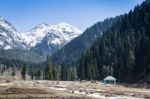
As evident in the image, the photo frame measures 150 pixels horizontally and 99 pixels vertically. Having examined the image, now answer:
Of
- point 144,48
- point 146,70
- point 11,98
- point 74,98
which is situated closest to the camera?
point 11,98

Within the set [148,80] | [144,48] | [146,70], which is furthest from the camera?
[144,48]

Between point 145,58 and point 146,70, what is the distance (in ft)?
23.9

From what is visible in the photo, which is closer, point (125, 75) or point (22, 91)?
point (22, 91)

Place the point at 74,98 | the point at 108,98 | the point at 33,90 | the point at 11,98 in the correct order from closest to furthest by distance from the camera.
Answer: the point at 11,98, the point at 74,98, the point at 108,98, the point at 33,90

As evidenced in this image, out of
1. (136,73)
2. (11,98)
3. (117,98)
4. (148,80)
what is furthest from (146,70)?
(11,98)

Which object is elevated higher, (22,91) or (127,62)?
(127,62)

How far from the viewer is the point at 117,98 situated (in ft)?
226

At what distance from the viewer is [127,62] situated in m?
196

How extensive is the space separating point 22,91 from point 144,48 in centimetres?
13742

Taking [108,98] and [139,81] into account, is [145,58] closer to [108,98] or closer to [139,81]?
[139,81]

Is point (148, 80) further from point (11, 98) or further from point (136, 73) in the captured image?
point (11, 98)

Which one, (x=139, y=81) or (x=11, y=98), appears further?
(x=139, y=81)

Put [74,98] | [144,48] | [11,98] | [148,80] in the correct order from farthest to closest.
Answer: [144,48] < [148,80] < [74,98] < [11,98]

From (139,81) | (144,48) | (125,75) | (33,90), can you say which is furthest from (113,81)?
(33,90)
